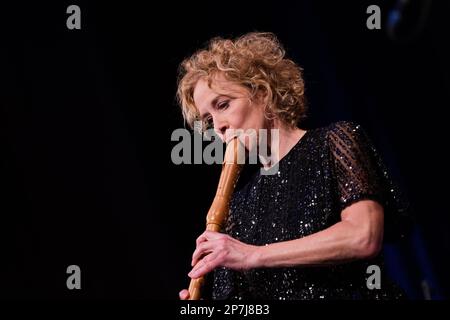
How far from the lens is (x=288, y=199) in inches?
68.0

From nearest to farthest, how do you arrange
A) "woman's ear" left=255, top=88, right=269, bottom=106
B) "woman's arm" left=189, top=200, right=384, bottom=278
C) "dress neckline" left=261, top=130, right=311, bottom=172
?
"woman's arm" left=189, top=200, right=384, bottom=278 < "dress neckline" left=261, top=130, right=311, bottom=172 < "woman's ear" left=255, top=88, right=269, bottom=106

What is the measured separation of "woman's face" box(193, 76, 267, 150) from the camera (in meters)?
1.86

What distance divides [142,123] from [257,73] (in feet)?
3.13

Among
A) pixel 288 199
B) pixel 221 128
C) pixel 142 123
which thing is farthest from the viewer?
pixel 142 123

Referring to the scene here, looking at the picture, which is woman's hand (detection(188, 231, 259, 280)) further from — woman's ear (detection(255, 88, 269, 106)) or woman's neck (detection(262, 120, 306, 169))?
woman's ear (detection(255, 88, 269, 106))

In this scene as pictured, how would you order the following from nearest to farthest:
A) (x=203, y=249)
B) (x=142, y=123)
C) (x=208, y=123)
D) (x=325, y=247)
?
1. (x=325, y=247)
2. (x=203, y=249)
3. (x=208, y=123)
4. (x=142, y=123)

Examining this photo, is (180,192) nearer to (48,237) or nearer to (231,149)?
(48,237)

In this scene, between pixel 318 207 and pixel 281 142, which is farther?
pixel 281 142

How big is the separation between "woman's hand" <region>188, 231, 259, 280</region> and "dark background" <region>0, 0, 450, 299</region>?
1.19m

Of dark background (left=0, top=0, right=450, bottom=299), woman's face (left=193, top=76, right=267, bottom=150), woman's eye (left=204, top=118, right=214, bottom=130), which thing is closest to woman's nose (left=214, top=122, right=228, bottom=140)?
woman's face (left=193, top=76, right=267, bottom=150)

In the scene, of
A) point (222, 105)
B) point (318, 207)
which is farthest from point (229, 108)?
point (318, 207)

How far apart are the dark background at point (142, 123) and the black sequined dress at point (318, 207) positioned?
1.01 meters

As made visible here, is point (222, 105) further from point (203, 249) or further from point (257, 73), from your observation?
point (203, 249)

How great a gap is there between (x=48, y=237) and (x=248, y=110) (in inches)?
47.0
